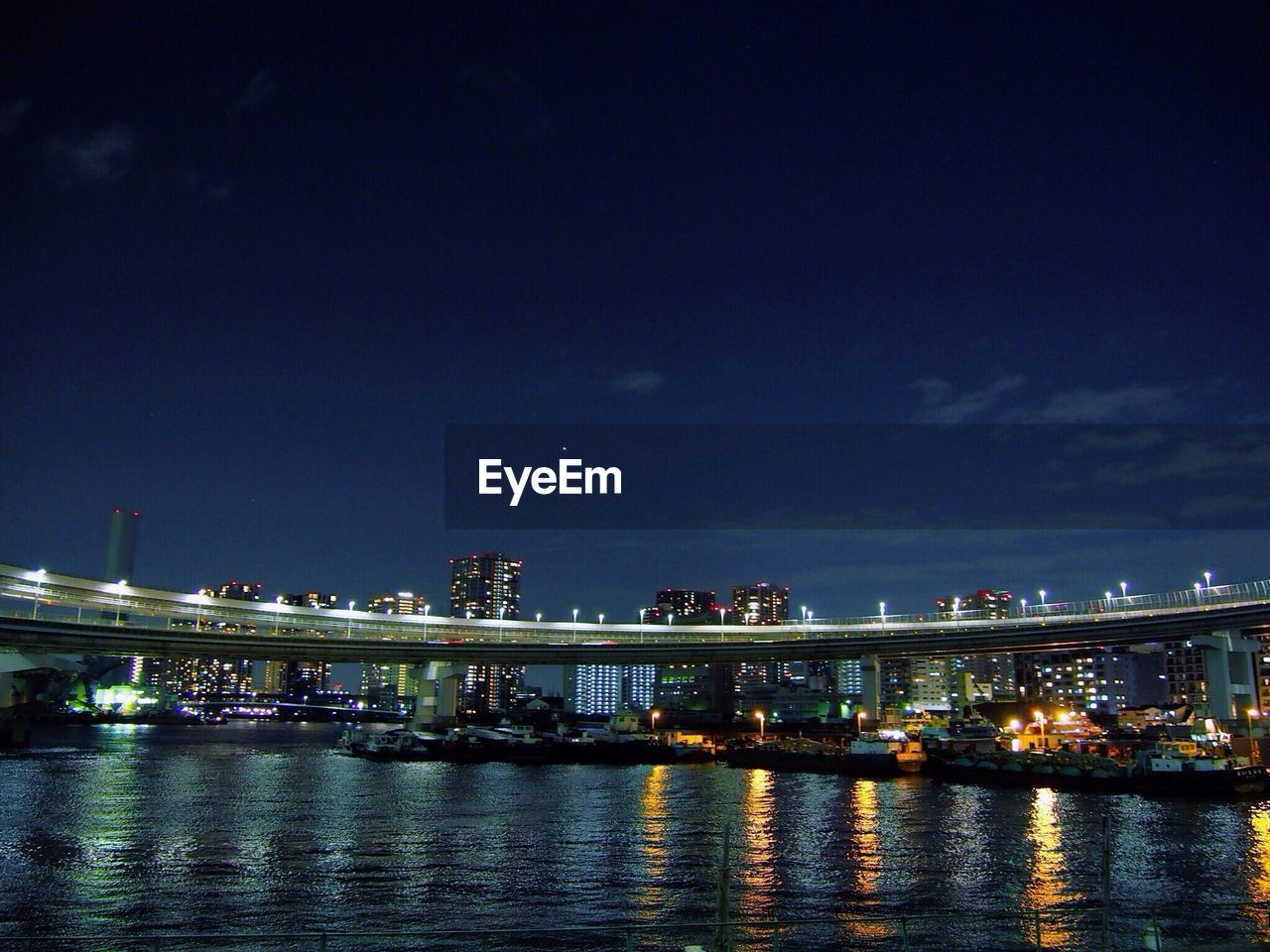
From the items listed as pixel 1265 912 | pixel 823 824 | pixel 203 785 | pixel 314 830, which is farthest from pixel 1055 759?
pixel 203 785

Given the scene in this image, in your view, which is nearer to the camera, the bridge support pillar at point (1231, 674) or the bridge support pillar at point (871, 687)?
the bridge support pillar at point (1231, 674)

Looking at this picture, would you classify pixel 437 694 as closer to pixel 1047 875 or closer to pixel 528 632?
pixel 528 632

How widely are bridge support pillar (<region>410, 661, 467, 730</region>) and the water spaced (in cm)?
6935

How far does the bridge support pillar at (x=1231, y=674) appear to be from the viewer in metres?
102

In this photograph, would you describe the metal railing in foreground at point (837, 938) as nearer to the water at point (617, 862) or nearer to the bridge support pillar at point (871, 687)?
the water at point (617, 862)

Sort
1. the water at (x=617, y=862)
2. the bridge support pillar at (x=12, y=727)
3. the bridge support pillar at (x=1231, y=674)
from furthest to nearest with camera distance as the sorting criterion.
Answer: the bridge support pillar at (x=12, y=727)
the bridge support pillar at (x=1231, y=674)
the water at (x=617, y=862)

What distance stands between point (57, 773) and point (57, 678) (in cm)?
10574

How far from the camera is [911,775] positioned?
293 ft

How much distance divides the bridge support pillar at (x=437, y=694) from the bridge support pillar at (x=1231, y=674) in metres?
92.5

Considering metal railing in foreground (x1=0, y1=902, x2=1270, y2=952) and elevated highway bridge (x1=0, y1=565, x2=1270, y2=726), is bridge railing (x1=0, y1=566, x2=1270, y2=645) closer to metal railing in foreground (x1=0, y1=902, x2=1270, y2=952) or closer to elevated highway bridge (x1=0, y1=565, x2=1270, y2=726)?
elevated highway bridge (x1=0, y1=565, x2=1270, y2=726)

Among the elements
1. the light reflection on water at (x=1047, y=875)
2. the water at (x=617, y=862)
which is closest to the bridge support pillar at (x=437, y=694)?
the water at (x=617, y=862)

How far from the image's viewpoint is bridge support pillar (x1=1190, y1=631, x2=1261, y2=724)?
102m

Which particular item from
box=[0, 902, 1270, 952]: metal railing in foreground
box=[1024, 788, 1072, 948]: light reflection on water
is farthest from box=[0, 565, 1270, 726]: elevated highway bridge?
box=[0, 902, 1270, 952]: metal railing in foreground

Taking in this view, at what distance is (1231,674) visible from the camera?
103562mm
